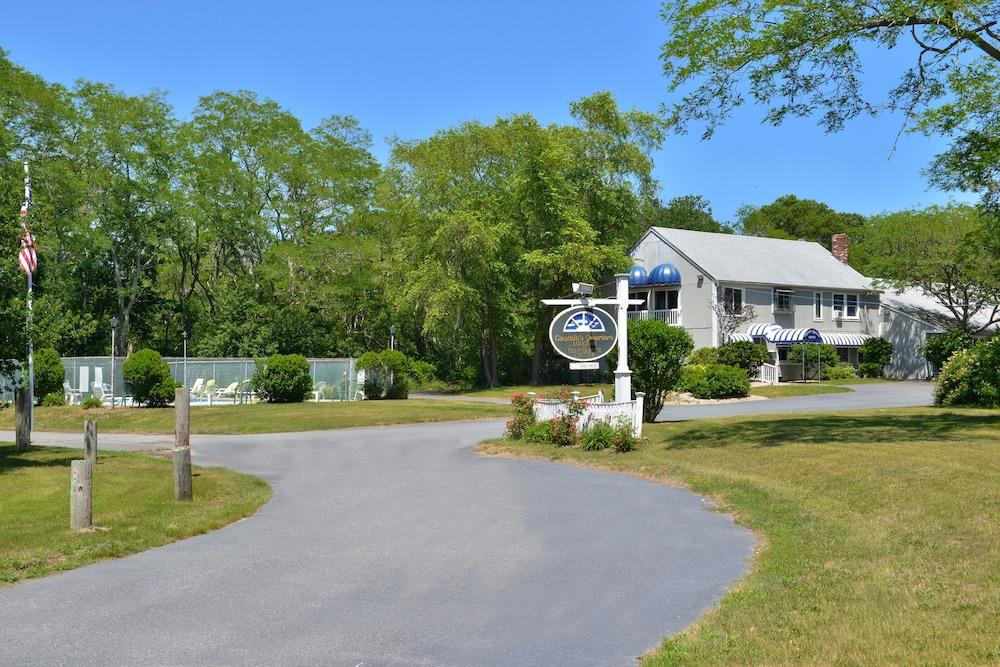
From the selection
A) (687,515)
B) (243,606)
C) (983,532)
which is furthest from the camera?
(687,515)

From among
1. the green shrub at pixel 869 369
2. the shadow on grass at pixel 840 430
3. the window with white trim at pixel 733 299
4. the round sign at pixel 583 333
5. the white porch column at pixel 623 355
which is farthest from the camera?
the green shrub at pixel 869 369

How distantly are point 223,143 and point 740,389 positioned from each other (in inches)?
1431

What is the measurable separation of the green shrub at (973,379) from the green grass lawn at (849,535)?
259 inches

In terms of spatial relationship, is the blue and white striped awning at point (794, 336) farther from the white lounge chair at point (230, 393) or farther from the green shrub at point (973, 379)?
the white lounge chair at point (230, 393)

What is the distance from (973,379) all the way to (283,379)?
24.9 metres

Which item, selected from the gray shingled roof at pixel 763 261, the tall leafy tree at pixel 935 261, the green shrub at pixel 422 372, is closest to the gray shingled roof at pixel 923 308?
the tall leafy tree at pixel 935 261

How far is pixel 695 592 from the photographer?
7508 mm

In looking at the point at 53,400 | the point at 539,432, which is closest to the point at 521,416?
the point at 539,432

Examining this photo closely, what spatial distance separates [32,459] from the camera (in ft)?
59.4

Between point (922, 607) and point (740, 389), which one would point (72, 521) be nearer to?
point (922, 607)

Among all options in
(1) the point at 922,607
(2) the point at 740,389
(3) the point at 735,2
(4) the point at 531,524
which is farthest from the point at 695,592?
(2) the point at 740,389

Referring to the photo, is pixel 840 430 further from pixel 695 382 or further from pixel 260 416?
pixel 260 416

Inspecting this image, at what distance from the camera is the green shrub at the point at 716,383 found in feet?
121

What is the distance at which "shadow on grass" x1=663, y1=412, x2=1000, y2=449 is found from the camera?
17.3 meters
